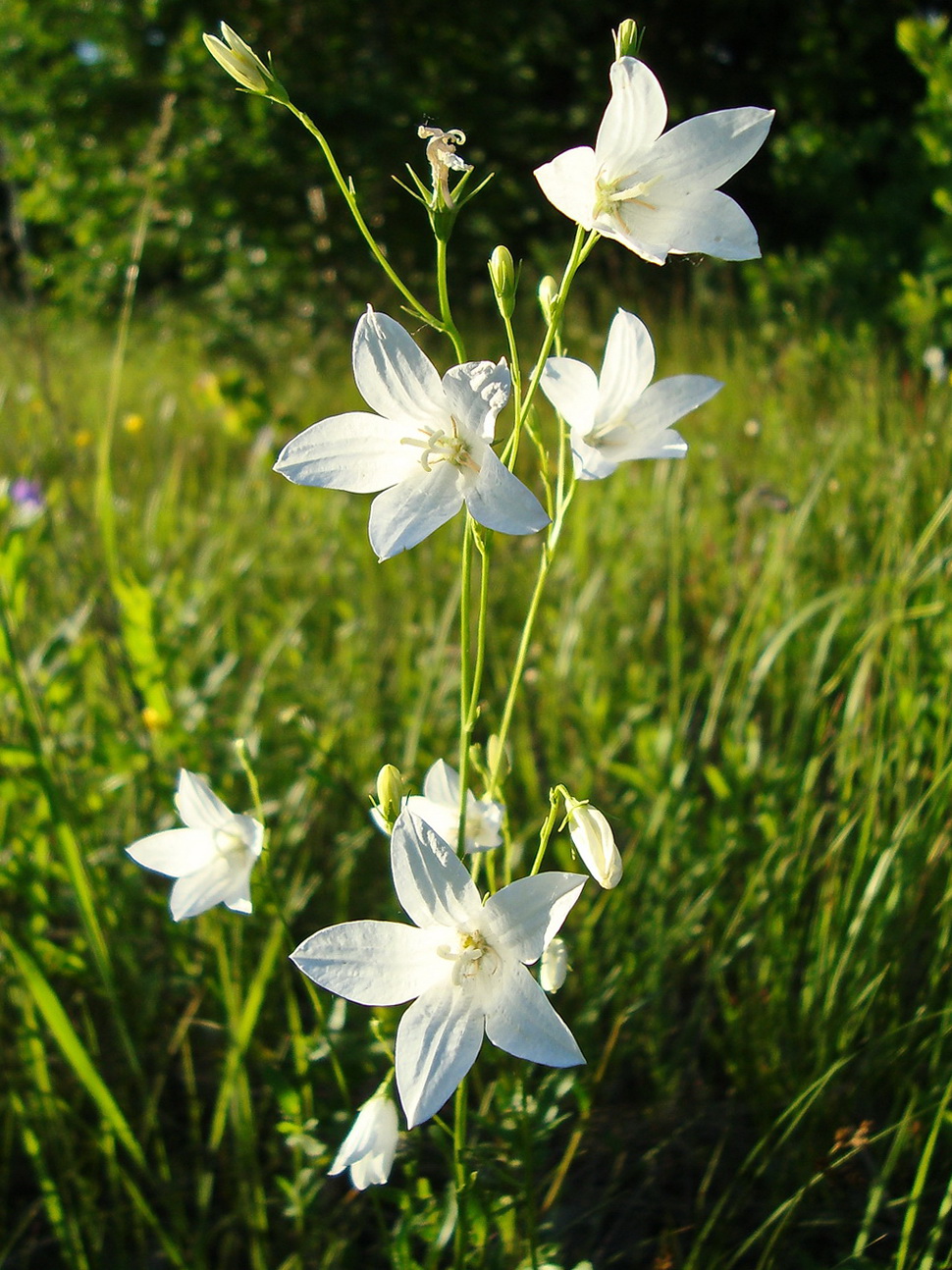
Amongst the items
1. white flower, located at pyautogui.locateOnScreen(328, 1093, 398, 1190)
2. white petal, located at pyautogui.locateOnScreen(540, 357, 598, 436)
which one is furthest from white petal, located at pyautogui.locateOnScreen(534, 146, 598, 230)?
white flower, located at pyautogui.locateOnScreen(328, 1093, 398, 1190)

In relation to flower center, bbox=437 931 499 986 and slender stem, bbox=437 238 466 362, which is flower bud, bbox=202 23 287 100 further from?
flower center, bbox=437 931 499 986

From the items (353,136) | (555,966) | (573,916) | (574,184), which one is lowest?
(573,916)

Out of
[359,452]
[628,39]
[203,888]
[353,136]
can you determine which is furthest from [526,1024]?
A: [353,136]

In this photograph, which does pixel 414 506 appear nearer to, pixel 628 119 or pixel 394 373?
pixel 394 373

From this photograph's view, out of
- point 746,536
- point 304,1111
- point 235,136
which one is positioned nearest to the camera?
point 304,1111

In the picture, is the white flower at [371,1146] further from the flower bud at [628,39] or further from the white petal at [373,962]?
the flower bud at [628,39]

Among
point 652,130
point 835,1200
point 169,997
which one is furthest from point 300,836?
point 652,130

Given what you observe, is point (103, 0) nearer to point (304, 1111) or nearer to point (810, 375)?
point (810, 375)
